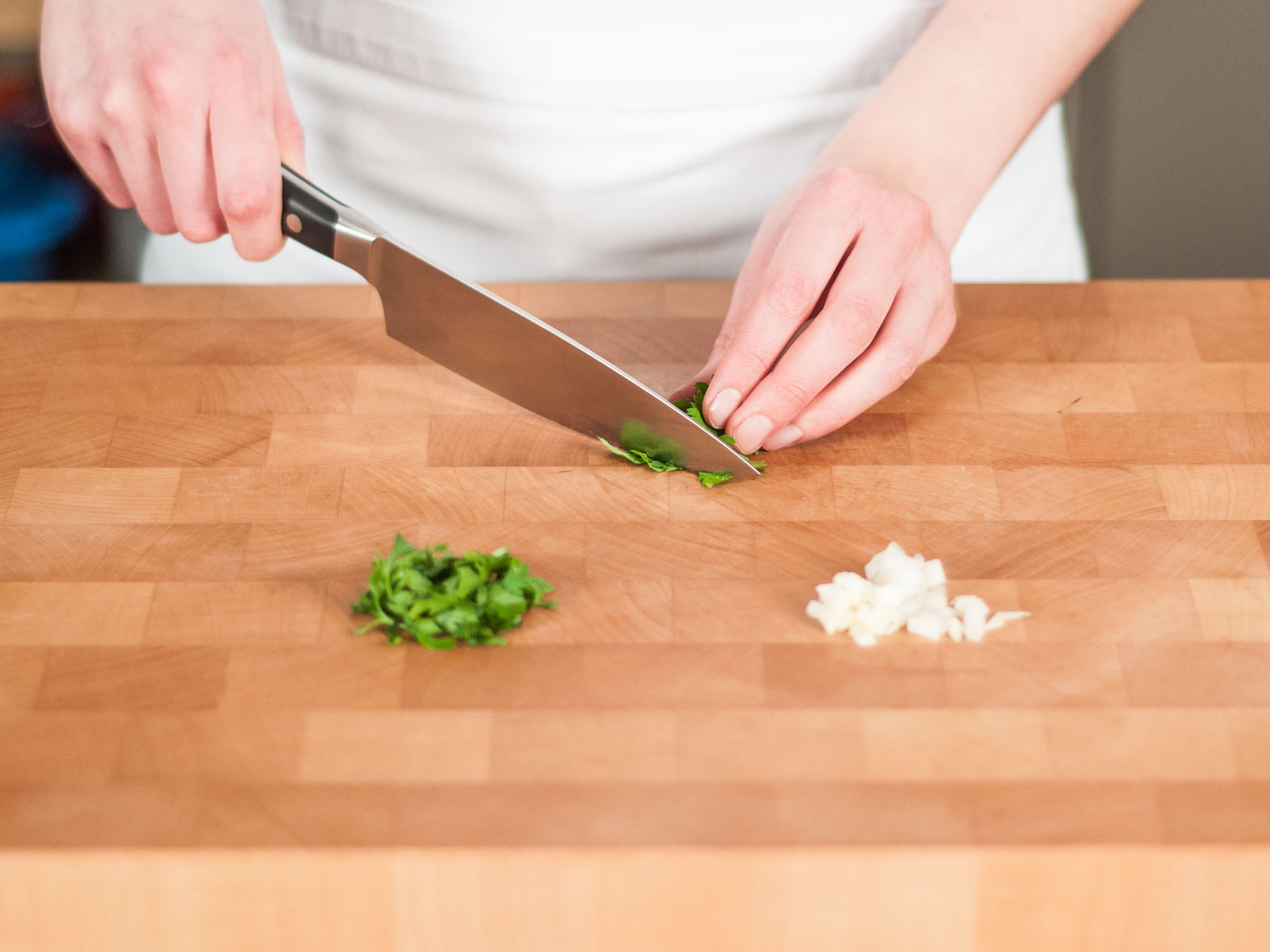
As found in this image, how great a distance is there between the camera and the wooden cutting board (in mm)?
871

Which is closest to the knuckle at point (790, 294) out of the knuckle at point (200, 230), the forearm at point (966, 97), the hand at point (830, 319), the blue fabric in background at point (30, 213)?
the hand at point (830, 319)

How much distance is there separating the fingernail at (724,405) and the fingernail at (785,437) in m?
0.05

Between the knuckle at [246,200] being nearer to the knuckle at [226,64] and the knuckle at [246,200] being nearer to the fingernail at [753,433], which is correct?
the knuckle at [226,64]

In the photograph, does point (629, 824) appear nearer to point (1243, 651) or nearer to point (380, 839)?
point (380, 839)

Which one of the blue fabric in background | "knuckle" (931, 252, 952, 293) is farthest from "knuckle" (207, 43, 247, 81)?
the blue fabric in background

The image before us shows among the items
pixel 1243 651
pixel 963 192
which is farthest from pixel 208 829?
pixel 963 192

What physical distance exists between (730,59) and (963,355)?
0.51 m

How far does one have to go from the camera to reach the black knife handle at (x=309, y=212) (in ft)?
3.84

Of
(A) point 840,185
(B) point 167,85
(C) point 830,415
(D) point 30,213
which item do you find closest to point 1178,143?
(A) point 840,185

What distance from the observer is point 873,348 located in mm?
1188

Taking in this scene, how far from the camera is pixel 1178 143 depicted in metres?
2.83

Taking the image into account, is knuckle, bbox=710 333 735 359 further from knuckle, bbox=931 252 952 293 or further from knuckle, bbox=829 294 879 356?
knuckle, bbox=931 252 952 293

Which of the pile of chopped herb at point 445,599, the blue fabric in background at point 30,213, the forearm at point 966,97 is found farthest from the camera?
the blue fabric in background at point 30,213

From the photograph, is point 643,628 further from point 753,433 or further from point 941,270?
point 941,270
